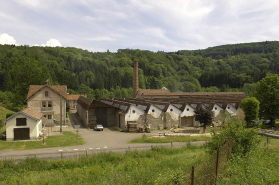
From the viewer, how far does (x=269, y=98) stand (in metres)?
36.9

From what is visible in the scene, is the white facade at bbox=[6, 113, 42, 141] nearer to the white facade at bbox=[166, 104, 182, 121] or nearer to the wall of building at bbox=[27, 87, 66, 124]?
the wall of building at bbox=[27, 87, 66, 124]

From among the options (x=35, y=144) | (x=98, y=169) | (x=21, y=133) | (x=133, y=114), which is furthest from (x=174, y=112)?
(x=98, y=169)

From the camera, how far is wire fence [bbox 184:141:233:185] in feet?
23.7

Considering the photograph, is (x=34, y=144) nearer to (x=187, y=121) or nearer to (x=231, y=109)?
(x=187, y=121)

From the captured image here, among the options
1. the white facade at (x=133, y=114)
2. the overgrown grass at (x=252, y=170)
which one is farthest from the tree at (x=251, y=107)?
the overgrown grass at (x=252, y=170)

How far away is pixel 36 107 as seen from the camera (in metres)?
35.8

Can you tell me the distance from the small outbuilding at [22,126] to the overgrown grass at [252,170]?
23.4 m

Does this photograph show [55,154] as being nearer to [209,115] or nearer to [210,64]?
[209,115]

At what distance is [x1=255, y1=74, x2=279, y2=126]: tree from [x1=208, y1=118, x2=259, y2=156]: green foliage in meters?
29.7

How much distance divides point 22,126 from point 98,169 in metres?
16.8


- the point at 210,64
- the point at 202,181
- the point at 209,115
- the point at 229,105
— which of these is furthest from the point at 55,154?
the point at 210,64

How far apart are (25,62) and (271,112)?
52.8m

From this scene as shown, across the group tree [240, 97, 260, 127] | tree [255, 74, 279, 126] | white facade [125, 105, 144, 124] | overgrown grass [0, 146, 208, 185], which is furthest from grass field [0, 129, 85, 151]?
tree [255, 74, 279, 126]

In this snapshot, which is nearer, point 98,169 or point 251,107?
point 98,169
